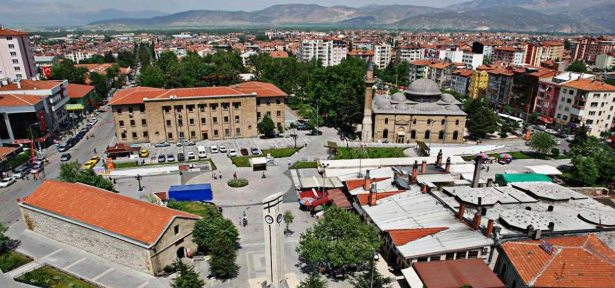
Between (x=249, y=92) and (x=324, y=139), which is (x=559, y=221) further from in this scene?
(x=249, y=92)

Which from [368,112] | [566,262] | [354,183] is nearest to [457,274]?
[566,262]

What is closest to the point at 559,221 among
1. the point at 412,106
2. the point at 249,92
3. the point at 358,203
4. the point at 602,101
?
the point at 358,203

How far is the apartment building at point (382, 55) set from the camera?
500 ft

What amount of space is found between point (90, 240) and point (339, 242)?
59.9 feet

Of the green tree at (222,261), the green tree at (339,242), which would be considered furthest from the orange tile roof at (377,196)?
the green tree at (222,261)

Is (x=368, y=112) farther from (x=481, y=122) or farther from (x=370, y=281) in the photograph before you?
(x=370, y=281)

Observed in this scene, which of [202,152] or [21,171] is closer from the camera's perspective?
[21,171]

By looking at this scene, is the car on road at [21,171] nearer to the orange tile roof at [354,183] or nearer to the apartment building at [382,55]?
the orange tile roof at [354,183]

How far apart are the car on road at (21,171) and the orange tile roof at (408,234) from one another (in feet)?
141

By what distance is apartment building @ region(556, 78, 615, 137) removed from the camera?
63281 mm

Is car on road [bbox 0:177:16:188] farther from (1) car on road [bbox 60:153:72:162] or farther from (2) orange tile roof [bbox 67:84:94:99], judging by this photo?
(2) orange tile roof [bbox 67:84:94:99]

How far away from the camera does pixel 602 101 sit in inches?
2510

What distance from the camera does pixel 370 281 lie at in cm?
2386

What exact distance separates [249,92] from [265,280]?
3920 cm
